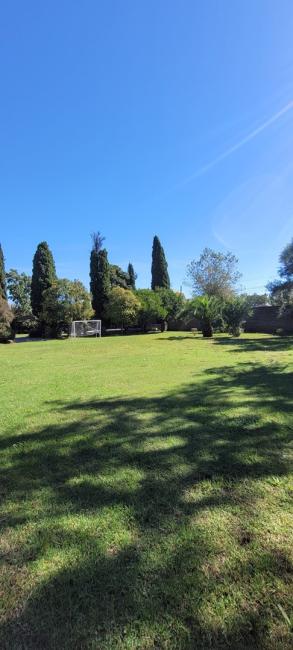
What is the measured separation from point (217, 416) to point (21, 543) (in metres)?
2.68

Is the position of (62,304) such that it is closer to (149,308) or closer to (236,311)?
(149,308)

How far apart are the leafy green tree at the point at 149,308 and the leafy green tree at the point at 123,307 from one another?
620mm

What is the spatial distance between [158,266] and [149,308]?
12841 mm

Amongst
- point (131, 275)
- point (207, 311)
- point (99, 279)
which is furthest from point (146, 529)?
point (131, 275)

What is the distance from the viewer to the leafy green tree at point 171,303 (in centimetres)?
3003

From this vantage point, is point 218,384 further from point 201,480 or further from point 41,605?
point 41,605

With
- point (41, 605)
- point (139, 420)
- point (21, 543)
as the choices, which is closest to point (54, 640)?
point (41, 605)

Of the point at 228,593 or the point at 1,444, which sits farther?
the point at 1,444

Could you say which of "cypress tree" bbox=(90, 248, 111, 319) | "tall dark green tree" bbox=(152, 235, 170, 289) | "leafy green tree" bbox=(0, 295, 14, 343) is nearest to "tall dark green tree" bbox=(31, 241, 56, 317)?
"cypress tree" bbox=(90, 248, 111, 319)

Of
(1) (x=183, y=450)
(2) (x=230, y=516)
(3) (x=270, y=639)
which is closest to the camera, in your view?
(3) (x=270, y=639)

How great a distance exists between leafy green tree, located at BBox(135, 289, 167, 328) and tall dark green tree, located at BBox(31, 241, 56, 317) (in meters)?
7.67

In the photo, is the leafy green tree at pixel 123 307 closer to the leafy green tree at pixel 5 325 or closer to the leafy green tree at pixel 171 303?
the leafy green tree at pixel 171 303

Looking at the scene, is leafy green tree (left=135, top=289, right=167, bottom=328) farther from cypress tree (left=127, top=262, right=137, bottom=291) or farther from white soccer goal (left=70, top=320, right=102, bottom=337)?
cypress tree (left=127, top=262, right=137, bottom=291)

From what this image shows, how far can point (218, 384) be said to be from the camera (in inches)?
233
